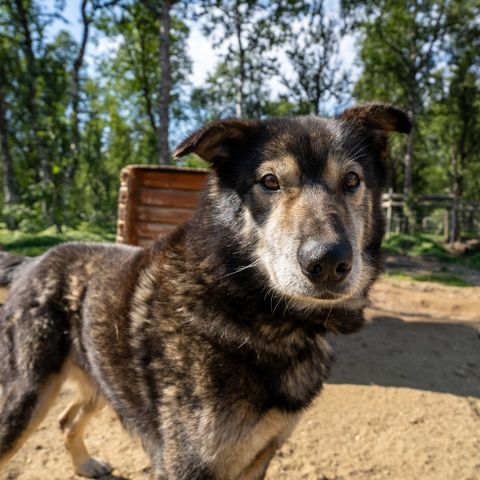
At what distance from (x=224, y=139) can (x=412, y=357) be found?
13.7ft

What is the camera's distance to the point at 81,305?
95.8 inches

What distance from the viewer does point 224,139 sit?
219 centimetres

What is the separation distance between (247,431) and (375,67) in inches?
968

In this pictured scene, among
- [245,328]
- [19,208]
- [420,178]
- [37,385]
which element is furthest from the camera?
[420,178]

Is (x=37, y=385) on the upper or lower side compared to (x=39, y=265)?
lower

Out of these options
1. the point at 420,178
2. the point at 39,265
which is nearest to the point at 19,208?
the point at 39,265

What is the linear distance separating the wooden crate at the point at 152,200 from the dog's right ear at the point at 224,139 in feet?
11.9

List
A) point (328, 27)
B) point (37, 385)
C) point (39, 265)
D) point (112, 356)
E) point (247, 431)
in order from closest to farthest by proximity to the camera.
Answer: point (247, 431)
point (112, 356)
point (37, 385)
point (39, 265)
point (328, 27)

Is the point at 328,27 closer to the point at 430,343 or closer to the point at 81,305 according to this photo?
the point at 430,343

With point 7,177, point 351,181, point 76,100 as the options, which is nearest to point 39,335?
point 351,181

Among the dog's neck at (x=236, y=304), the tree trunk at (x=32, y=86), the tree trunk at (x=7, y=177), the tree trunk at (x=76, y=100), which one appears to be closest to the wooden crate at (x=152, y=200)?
the dog's neck at (x=236, y=304)

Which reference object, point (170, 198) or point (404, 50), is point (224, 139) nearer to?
point (170, 198)

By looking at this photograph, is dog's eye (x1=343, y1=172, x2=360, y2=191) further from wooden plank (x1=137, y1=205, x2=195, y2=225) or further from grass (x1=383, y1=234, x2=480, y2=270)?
grass (x1=383, y1=234, x2=480, y2=270)

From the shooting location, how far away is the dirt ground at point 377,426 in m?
3.03
